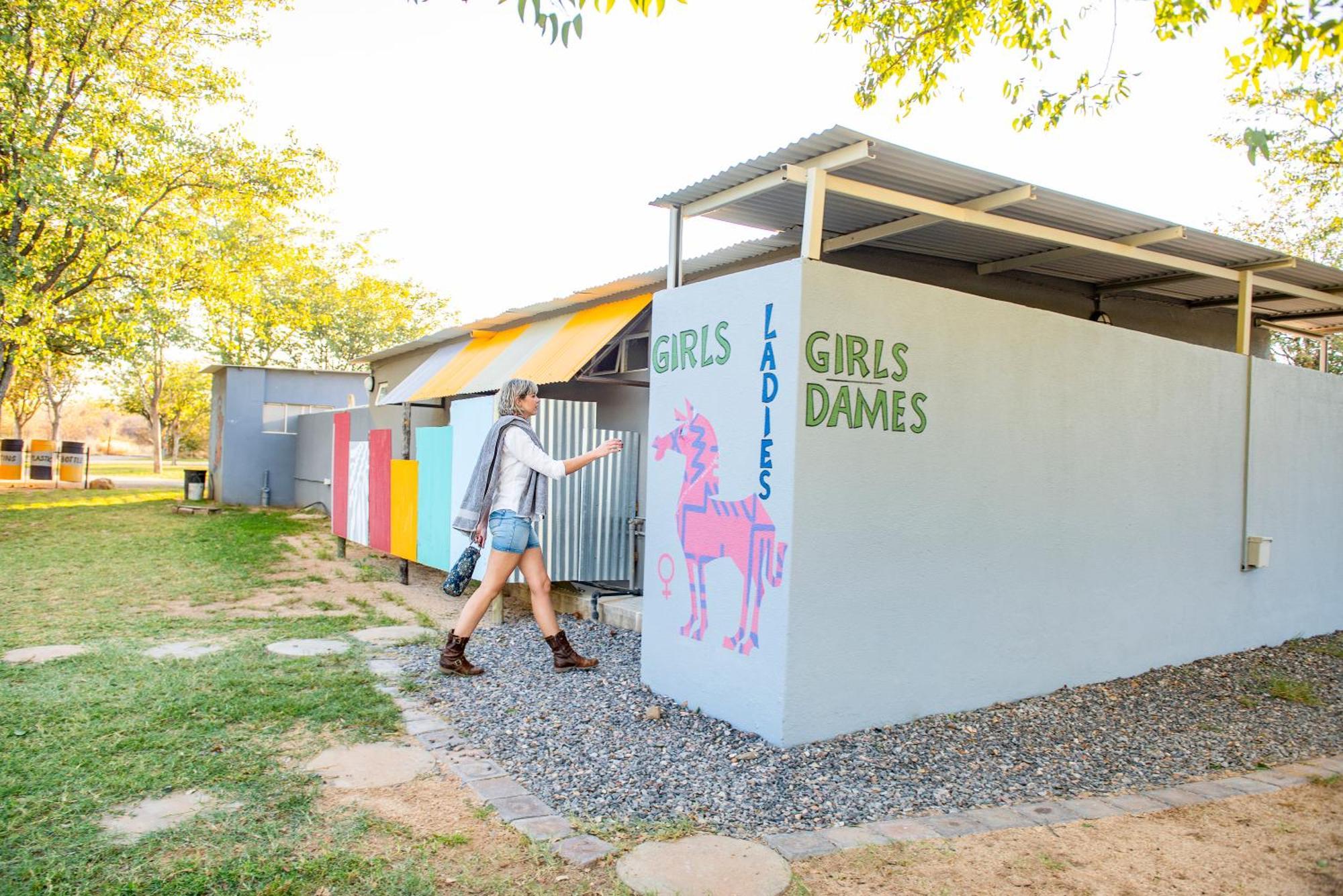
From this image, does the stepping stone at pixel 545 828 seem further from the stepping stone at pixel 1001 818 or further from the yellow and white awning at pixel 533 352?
the yellow and white awning at pixel 533 352

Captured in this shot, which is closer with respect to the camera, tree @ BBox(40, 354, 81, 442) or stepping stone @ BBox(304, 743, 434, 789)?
stepping stone @ BBox(304, 743, 434, 789)

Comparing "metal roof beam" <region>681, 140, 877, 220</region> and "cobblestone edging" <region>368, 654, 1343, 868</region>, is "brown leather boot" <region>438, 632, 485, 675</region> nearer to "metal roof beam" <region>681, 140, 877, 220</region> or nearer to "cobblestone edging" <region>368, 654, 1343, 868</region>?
"cobblestone edging" <region>368, 654, 1343, 868</region>

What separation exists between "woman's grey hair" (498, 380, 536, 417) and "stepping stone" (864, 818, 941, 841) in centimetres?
336

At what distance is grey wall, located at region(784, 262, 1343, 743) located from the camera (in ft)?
14.3

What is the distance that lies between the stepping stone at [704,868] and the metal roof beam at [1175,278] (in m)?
5.97

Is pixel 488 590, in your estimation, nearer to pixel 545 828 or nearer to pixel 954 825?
pixel 545 828

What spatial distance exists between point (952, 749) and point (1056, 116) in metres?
5.51

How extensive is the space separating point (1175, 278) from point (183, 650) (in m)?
8.12

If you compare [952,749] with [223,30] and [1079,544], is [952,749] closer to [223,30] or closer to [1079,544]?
[1079,544]

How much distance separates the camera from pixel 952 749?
14.3 feet

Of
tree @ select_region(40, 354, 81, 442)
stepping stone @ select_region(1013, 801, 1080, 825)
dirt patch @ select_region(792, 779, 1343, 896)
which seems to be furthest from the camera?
tree @ select_region(40, 354, 81, 442)

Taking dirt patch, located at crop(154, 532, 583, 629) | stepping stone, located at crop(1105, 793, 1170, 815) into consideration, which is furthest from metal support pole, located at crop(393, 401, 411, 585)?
stepping stone, located at crop(1105, 793, 1170, 815)

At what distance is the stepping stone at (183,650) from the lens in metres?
5.94

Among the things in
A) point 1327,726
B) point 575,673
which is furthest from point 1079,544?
point 575,673
